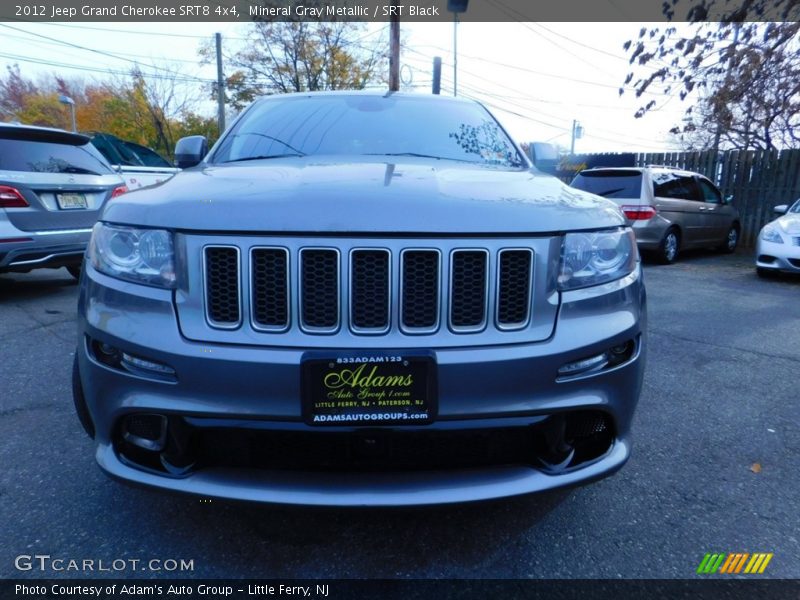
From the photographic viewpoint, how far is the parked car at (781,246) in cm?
696

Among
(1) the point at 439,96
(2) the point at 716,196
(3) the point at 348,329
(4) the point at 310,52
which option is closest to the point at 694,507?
(3) the point at 348,329

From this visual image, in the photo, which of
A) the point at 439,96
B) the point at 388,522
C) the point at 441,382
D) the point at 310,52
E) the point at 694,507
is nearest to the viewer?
the point at 441,382

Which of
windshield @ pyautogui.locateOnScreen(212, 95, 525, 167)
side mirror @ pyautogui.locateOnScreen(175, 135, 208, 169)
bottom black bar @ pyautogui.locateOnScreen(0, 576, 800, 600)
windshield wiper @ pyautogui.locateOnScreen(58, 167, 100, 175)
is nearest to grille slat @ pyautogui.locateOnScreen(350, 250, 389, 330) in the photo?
bottom black bar @ pyautogui.locateOnScreen(0, 576, 800, 600)

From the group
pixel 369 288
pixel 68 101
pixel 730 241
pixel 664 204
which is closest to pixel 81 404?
pixel 369 288

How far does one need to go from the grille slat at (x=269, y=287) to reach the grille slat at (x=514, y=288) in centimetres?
62

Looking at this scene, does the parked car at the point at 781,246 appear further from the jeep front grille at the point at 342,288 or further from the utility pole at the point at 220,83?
the utility pole at the point at 220,83

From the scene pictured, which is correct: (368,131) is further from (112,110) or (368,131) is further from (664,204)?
(112,110)

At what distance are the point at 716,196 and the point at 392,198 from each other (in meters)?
10.6

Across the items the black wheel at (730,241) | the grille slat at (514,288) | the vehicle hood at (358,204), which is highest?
the vehicle hood at (358,204)

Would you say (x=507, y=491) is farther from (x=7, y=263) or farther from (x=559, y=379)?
(x=7, y=263)

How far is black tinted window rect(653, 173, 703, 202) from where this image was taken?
859 centimetres

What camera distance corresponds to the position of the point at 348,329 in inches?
57.0

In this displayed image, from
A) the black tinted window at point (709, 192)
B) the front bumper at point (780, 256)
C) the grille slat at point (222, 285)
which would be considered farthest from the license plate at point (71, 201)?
the black tinted window at point (709, 192)

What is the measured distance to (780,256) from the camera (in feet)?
23.2
